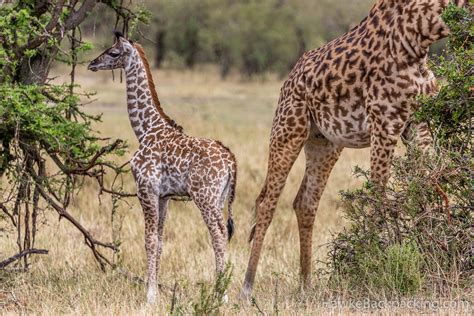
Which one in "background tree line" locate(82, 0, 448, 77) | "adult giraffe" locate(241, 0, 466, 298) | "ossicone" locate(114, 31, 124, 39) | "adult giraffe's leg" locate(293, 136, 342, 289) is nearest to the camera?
"adult giraffe" locate(241, 0, 466, 298)

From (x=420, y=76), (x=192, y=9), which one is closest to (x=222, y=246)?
(x=420, y=76)

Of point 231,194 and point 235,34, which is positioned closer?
point 231,194

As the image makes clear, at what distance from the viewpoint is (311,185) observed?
751 centimetres

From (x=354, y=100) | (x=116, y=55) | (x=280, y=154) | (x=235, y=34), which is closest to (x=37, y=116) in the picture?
(x=116, y=55)

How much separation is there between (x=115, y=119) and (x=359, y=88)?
14.3m

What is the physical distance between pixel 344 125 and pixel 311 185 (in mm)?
918

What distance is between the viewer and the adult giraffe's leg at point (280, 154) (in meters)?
7.07

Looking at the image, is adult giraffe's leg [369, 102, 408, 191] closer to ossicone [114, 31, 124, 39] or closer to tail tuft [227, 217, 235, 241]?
tail tuft [227, 217, 235, 241]

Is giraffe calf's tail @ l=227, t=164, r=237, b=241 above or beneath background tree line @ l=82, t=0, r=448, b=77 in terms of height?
beneath

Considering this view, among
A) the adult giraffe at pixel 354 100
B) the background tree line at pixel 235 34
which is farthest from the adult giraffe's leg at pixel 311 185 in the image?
the background tree line at pixel 235 34

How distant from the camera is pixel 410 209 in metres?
6.30

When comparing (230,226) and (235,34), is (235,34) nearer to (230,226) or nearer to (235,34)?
(235,34)

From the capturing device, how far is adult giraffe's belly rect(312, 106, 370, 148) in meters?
6.66

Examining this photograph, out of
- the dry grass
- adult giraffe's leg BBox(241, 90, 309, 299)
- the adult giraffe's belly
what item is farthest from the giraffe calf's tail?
the adult giraffe's belly
